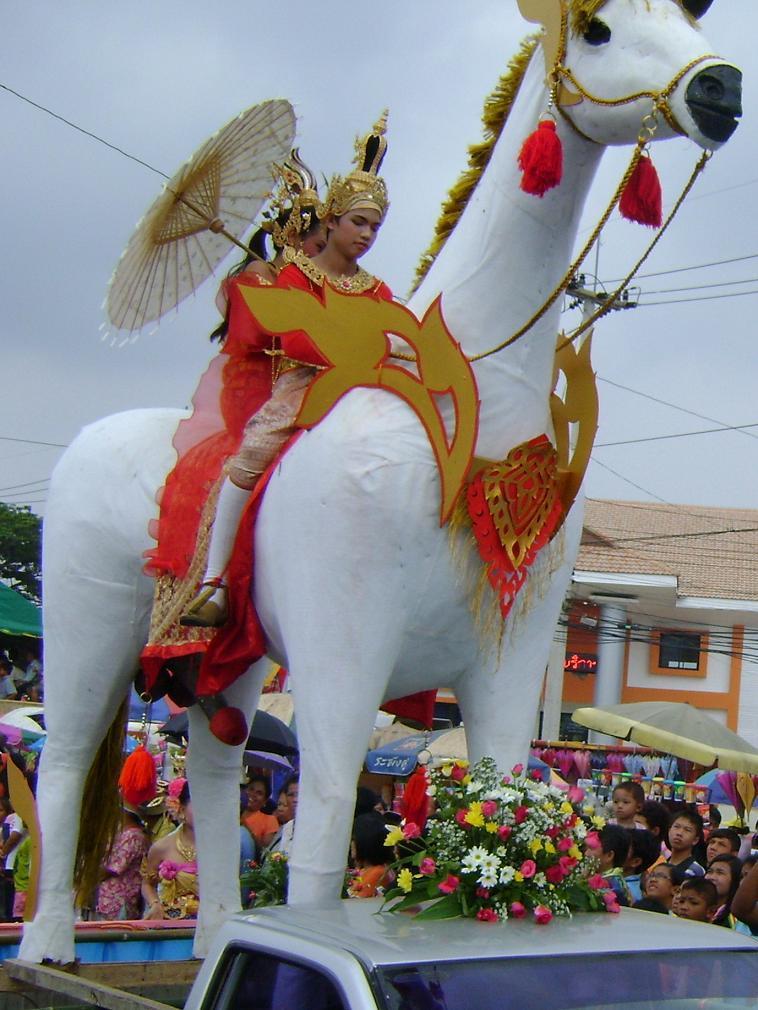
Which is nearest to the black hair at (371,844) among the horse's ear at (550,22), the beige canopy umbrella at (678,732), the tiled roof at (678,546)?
the horse's ear at (550,22)

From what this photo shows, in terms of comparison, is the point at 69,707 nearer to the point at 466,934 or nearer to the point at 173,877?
the point at 173,877

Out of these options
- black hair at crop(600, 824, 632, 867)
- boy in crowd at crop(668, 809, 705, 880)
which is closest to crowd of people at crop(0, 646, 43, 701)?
boy in crowd at crop(668, 809, 705, 880)

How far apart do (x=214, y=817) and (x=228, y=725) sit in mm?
517

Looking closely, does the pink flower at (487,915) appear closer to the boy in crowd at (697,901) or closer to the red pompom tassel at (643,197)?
the red pompom tassel at (643,197)

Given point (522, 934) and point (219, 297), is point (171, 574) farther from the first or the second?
point (522, 934)

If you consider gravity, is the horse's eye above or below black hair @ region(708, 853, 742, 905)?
above

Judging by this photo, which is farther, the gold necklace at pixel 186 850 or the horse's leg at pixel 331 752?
the gold necklace at pixel 186 850

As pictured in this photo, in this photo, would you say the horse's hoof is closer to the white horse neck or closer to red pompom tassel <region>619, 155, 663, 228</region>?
the white horse neck

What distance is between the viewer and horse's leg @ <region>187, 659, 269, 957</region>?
532 centimetres

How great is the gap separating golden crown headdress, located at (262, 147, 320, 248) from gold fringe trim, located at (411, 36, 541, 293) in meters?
0.46

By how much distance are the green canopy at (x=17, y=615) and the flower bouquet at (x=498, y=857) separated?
12898 millimetres

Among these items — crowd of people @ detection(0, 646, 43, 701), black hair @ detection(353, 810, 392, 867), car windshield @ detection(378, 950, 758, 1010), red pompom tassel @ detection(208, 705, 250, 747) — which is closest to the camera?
car windshield @ detection(378, 950, 758, 1010)

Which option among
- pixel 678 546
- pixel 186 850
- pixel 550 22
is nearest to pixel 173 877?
pixel 186 850

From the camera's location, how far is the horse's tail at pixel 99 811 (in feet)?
17.7
